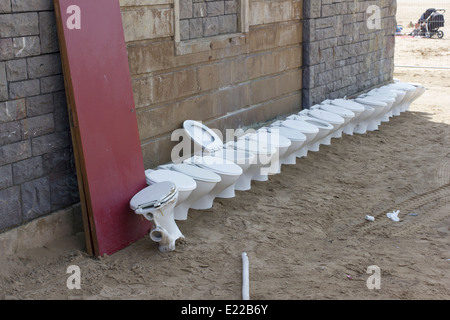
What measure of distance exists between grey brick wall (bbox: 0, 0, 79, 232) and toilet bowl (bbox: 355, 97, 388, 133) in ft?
18.8

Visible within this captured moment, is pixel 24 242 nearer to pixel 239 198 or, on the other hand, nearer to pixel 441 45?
pixel 239 198

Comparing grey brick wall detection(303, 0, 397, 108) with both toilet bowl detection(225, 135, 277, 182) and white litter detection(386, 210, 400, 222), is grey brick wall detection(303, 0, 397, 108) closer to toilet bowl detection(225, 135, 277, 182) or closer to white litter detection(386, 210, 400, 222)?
toilet bowl detection(225, 135, 277, 182)

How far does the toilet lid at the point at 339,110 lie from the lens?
28.2 ft

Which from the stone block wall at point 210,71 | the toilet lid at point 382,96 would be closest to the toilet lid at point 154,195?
the stone block wall at point 210,71

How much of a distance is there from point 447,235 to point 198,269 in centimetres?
249

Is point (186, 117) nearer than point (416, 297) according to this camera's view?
No

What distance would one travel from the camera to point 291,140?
23.9 feet

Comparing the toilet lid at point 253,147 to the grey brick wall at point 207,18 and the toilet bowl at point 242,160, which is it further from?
the grey brick wall at point 207,18

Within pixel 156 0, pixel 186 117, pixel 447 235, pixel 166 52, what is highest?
pixel 156 0

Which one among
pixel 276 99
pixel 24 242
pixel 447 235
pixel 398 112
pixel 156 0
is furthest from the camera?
pixel 398 112

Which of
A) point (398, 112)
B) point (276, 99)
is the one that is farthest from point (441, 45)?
point (276, 99)

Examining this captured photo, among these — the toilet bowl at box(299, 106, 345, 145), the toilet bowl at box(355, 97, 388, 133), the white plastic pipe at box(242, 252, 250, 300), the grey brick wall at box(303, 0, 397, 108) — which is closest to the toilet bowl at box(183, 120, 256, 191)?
the white plastic pipe at box(242, 252, 250, 300)

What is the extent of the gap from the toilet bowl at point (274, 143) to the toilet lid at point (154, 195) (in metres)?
2.00

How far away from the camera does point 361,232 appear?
5699mm
